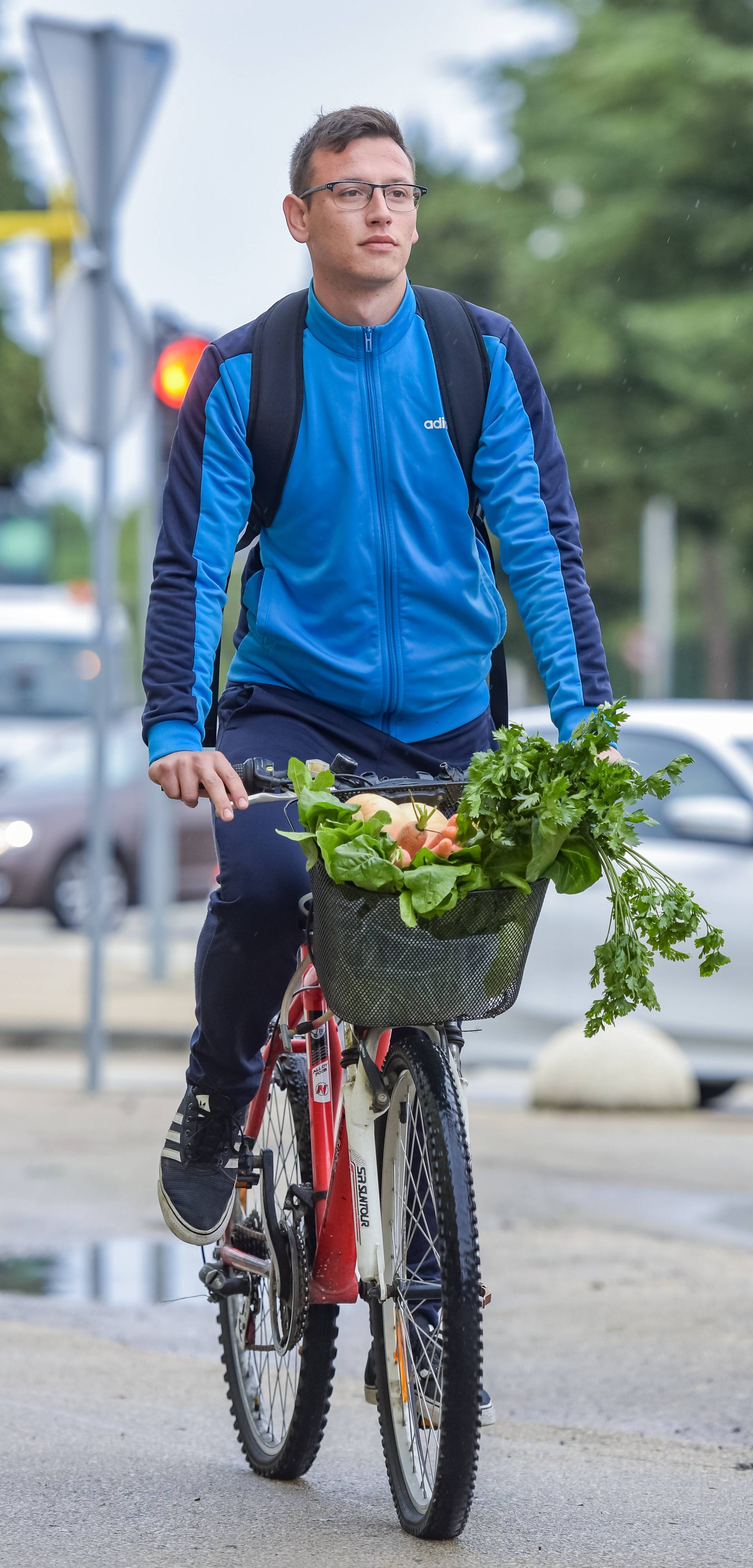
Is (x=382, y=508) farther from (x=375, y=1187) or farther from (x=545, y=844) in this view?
(x=375, y=1187)

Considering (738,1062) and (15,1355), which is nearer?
(15,1355)

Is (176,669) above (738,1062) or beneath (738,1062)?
above

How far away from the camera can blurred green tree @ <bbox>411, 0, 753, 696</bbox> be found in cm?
2211

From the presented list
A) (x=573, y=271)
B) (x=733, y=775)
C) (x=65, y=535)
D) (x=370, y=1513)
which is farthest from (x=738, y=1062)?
(x=65, y=535)

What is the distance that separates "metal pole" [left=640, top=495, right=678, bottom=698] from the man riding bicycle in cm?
2911

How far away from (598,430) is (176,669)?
22.4m

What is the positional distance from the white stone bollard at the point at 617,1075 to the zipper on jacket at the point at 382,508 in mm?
5189

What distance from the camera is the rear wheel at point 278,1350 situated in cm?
356

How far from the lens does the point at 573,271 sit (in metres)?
24.1

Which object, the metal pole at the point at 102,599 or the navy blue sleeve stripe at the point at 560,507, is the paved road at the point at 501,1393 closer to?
the metal pole at the point at 102,599

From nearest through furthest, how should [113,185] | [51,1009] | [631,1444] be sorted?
[631,1444] → [113,185] → [51,1009]

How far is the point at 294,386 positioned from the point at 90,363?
5455 mm

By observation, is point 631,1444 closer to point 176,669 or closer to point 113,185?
point 176,669

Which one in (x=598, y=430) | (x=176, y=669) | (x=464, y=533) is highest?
(x=598, y=430)
